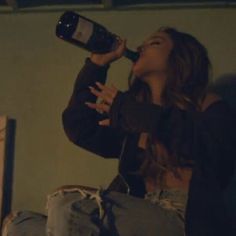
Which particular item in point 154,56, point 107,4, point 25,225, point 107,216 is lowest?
point 25,225

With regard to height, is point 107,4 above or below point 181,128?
above

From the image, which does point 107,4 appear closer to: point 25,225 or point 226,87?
point 226,87

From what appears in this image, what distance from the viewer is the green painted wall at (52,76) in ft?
6.48

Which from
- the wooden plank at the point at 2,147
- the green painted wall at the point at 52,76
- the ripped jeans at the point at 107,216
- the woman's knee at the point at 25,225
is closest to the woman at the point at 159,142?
the ripped jeans at the point at 107,216

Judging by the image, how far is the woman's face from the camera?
5.06 feet

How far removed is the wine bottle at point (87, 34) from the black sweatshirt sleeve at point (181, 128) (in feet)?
1.01

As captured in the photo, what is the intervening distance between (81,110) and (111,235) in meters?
0.47

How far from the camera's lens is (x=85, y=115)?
1523 millimetres

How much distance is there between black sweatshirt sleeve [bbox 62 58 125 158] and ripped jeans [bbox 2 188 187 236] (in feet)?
1.19

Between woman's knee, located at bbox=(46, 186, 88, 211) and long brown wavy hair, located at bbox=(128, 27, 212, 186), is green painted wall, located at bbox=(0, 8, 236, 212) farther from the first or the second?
woman's knee, located at bbox=(46, 186, 88, 211)

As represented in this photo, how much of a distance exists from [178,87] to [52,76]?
670 millimetres

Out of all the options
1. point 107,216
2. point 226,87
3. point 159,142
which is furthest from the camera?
point 226,87

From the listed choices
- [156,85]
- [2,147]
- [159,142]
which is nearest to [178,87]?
[156,85]

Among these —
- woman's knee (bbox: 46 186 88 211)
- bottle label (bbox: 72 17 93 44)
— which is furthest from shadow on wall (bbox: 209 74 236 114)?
woman's knee (bbox: 46 186 88 211)
